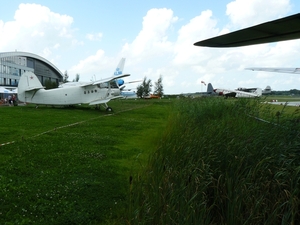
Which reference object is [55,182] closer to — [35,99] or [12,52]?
[35,99]

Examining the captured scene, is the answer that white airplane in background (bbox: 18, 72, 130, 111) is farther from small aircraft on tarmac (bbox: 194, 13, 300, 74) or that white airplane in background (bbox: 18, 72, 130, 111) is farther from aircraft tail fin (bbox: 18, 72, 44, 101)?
small aircraft on tarmac (bbox: 194, 13, 300, 74)

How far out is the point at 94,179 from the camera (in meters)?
4.66

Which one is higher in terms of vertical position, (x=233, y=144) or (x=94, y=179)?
(x=233, y=144)

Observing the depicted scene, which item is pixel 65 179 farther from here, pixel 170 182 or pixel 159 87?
pixel 159 87

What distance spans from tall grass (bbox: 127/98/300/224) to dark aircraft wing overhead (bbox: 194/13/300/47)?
129 centimetres

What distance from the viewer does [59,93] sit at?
61.7 feet

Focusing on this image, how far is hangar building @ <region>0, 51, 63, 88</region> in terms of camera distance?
53281mm

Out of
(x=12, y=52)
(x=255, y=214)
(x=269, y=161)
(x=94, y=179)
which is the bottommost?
(x=94, y=179)

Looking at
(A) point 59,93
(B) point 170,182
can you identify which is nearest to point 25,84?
(A) point 59,93

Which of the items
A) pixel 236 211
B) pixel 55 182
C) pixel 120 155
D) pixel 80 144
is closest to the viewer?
pixel 236 211

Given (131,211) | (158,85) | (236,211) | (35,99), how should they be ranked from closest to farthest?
(236,211)
(131,211)
(35,99)
(158,85)

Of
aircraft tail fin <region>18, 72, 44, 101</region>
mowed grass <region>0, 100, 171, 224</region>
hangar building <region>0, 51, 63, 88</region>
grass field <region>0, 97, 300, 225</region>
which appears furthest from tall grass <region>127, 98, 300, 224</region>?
hangar building <region>0, 51, 63, 88</region>

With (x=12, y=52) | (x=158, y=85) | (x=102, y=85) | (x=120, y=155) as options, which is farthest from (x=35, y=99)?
(x=158, y=85)

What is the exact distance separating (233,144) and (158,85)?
62.6 m
